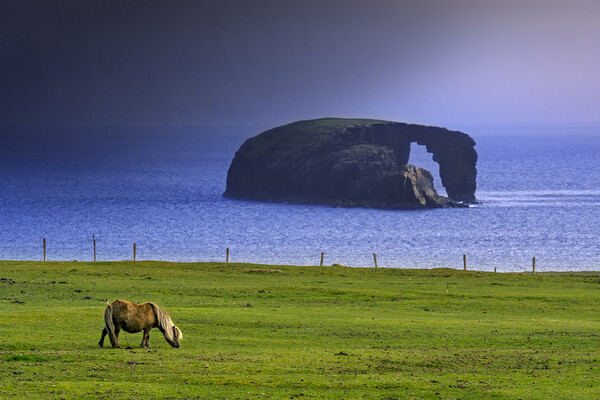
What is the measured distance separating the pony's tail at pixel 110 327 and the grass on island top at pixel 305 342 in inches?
19.4

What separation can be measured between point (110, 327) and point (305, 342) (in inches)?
307

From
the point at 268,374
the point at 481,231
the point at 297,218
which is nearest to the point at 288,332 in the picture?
the point at 268,374

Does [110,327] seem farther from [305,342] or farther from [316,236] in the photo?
[316,236]

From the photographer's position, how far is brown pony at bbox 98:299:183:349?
2523 cm

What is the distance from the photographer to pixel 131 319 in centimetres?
2550

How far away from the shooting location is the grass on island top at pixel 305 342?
2230cm

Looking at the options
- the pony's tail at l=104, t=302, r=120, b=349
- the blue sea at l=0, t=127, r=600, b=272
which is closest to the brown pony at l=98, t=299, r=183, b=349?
the pony's tail at l=104, t=302, r=120, b=349

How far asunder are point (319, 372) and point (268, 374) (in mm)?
1563

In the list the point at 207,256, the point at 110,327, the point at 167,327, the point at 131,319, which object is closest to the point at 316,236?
the point at 207,256

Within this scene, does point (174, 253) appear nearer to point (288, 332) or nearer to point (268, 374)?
point (288, 332)

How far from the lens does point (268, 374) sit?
23719 mm

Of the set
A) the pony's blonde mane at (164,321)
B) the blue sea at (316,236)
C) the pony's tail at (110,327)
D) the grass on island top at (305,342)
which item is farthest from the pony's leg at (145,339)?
the blue sea at (316,236)

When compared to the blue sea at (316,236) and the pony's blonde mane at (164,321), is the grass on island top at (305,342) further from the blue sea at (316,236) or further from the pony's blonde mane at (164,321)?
the blue sea at (316,236)

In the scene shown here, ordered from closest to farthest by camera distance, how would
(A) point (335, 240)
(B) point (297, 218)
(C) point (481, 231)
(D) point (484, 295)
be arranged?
(D) point (484, 295) < (A) point (335, 240) < (C) point (481, 231) < (B) point (297, 218)
